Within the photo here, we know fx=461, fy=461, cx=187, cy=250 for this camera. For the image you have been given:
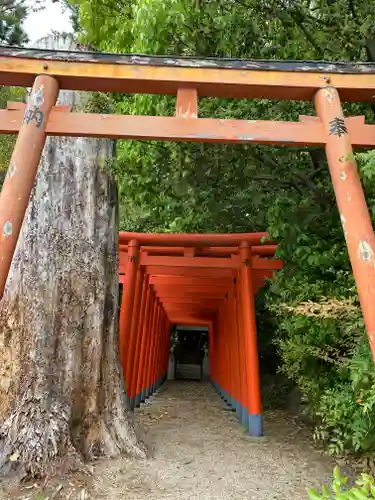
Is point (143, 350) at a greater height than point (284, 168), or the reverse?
point (284, 168)

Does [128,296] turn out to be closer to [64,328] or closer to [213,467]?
[64,328]

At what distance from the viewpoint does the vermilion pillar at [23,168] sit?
284 centimetres

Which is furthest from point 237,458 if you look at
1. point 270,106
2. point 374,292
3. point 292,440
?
point 270,106

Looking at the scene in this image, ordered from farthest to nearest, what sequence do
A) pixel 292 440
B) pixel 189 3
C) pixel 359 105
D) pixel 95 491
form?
pixel 292 440, pixel 359 105, pixel 189 3, pixel 95 491

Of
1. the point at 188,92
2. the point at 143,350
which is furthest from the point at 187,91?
the point at 143,350

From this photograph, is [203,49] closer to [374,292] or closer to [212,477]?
[374,292]

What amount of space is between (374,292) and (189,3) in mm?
3386

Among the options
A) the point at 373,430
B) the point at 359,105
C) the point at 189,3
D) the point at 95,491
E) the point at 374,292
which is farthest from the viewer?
the point at 359,105

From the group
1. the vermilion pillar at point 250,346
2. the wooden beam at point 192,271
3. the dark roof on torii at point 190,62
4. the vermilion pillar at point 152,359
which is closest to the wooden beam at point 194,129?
the dark roof on torii at point 190,62

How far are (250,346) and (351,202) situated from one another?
15.3 feet

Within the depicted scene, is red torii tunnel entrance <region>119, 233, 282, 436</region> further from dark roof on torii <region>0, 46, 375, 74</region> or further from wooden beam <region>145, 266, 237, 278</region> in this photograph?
dark roof on torii <region>0, 46, 375, 74</region>

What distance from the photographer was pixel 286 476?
474 cm

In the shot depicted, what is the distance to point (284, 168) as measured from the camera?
5680mm

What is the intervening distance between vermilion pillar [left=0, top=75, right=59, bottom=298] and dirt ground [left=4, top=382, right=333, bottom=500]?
2.19 metres
